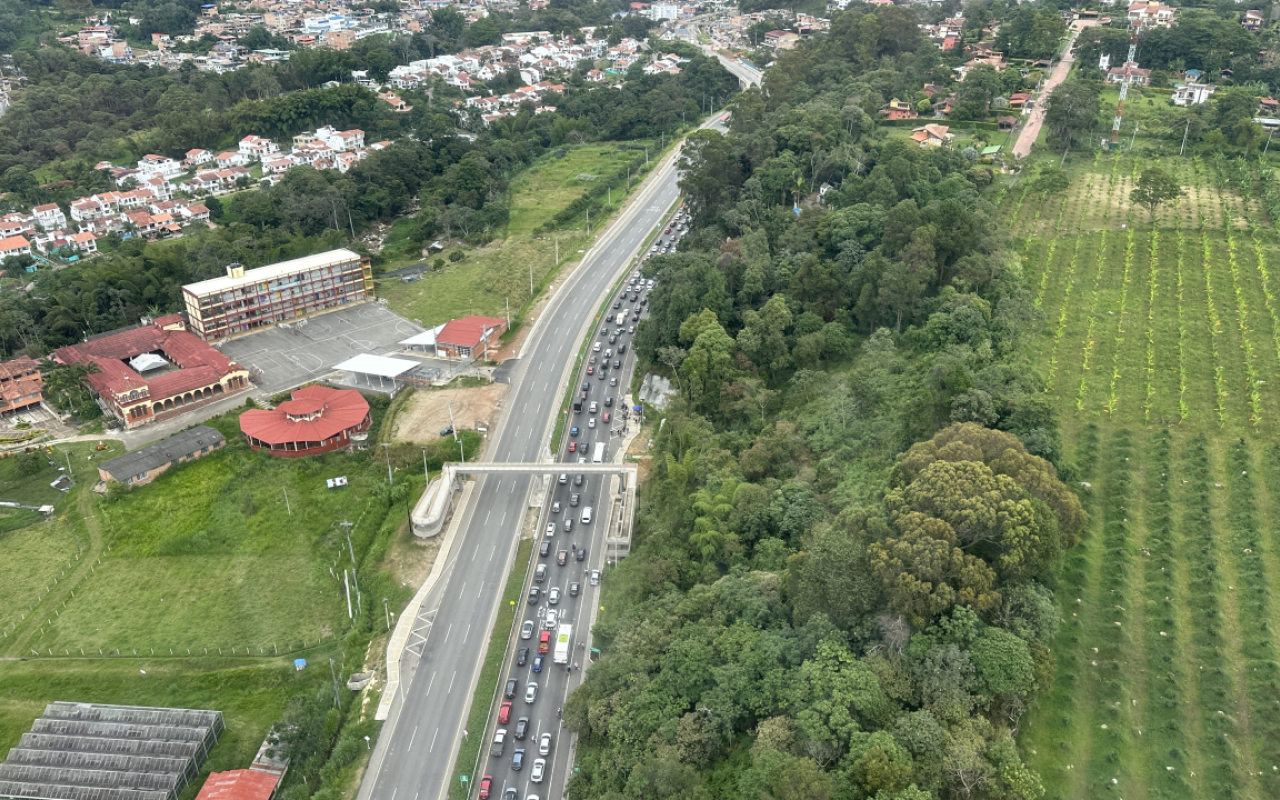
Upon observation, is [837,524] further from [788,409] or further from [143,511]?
[143,511]

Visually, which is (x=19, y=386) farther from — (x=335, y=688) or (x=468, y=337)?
(x=335, y=688)

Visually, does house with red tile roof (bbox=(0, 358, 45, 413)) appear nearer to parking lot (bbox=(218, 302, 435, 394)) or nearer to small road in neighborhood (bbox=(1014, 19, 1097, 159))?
parking lot (bbox=(218, 302, 435, 394))

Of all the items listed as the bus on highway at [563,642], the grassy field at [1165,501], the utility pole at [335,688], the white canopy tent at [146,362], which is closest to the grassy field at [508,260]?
the white canopy tent at [146,362]

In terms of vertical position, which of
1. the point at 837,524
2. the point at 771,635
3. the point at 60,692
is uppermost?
the point at 837,524

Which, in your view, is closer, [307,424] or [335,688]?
[335,688]

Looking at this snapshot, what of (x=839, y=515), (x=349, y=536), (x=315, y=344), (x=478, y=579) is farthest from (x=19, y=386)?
(x=839, y=515)

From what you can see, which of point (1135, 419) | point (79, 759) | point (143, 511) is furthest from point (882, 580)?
point (143, 511)

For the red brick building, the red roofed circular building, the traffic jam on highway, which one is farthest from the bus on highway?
the red brick building
